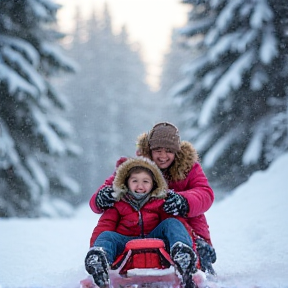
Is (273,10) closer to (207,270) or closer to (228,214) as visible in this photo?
(228,214)

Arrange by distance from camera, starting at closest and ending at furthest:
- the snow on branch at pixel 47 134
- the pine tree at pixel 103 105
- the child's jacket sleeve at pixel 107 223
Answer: the child's jacket sleeve at pixel 107 223 → the snow on branch at pixel 47 134 → the pine tree at pixel 103 105

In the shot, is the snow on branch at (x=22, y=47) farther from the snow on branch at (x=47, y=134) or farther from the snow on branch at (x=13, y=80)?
the snow on branch at (x=47, y=134)

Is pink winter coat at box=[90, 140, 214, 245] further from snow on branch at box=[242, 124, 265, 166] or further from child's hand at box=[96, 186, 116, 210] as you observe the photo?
snow on branch at box=[242, 124, 265, 166]

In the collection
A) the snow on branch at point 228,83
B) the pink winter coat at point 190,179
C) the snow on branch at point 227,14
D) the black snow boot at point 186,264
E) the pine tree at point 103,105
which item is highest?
the pine tree at point 103,105

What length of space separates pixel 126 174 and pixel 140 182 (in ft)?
0.62

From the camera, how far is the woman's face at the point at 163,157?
4.22 meters

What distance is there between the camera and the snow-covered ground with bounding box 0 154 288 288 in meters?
4.13

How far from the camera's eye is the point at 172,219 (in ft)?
11.4

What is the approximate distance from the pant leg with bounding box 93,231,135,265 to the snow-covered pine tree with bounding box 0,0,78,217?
820 centimetres

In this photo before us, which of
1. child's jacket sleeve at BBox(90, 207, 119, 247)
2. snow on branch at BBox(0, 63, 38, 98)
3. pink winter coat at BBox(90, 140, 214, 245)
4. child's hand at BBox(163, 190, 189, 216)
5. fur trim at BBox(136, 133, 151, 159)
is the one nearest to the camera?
child's hand at BBox(163, 190, 189, 216)

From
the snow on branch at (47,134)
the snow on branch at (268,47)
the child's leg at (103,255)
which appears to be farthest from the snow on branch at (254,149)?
the child's leg at (103,255)

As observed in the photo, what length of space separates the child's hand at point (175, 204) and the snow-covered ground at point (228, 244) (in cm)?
67

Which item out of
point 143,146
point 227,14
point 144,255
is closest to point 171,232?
point 144,255

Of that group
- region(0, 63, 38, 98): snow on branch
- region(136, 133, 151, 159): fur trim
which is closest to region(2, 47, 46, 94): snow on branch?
region(0, 63, 38, 98): snow on branch
